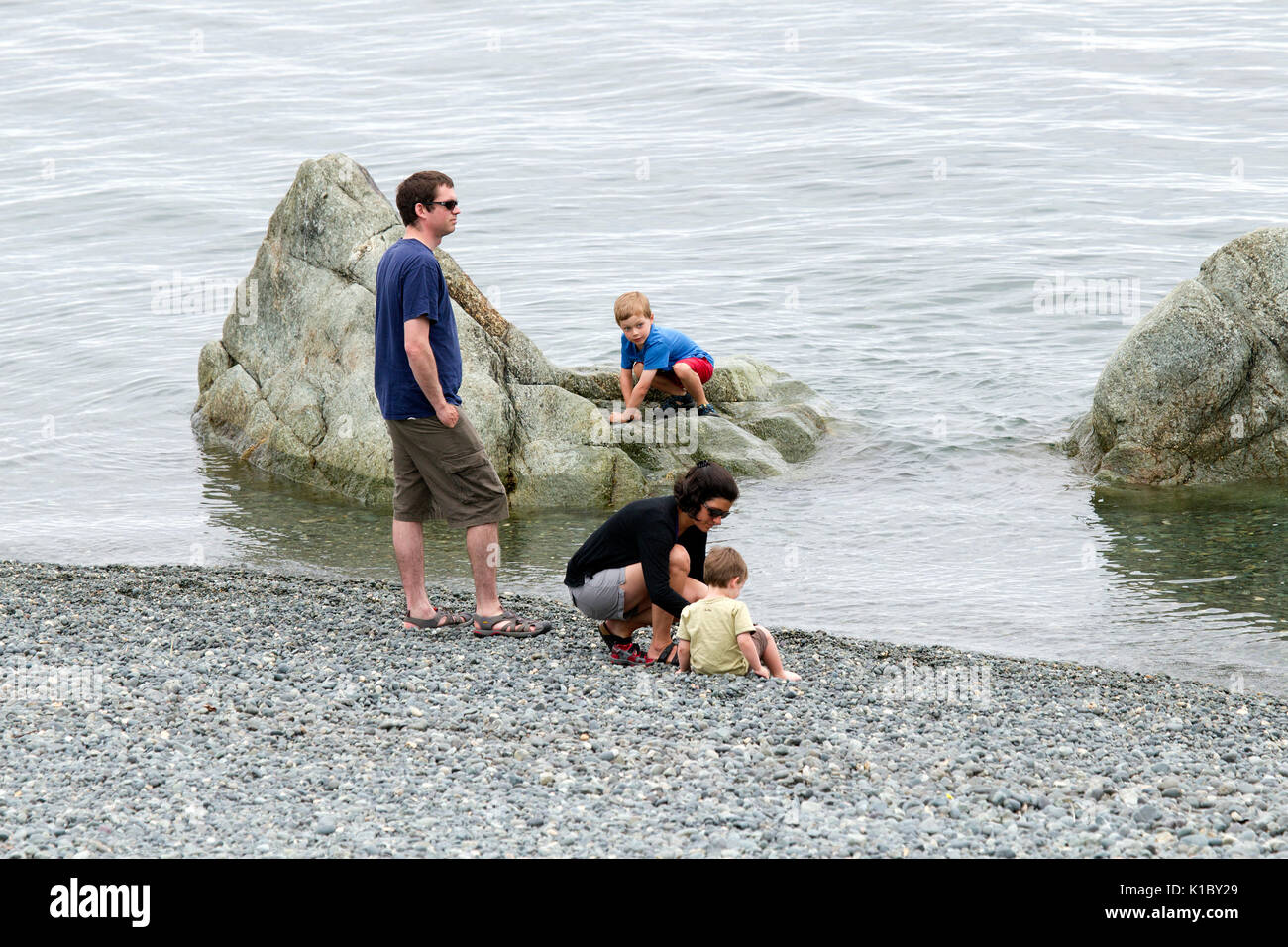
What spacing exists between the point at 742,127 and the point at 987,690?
26.0 metres

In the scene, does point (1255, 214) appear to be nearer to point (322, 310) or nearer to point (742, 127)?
point (742, 127)

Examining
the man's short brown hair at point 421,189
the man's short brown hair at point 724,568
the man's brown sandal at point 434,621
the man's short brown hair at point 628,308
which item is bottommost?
the man's brown sandal at point 434,621

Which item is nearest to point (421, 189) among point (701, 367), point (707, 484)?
point (707, 484)

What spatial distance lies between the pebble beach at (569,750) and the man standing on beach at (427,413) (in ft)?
0.99

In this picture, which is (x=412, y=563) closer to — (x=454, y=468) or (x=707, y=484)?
(x=454, y=468)

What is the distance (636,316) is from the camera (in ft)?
40.7

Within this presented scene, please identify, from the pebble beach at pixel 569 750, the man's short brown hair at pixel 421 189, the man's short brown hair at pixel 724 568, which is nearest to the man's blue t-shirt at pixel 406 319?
the man's short brown hair at pixel 421 189

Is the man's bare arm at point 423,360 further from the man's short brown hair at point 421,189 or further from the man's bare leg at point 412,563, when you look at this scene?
the man's bare leg at point 412,563

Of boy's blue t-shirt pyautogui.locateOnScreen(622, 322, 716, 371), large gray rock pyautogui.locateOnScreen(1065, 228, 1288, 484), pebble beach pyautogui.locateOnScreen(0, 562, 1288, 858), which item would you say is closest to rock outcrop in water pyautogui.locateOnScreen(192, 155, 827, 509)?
boy's blue t-shirt pyautogui.locateOnScreen(622, 322, 716, 371)

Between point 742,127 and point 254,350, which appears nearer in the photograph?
point 254,350

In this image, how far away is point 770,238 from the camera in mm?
23828

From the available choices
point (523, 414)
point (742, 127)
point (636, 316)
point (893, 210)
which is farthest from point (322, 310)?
point (742, 127)

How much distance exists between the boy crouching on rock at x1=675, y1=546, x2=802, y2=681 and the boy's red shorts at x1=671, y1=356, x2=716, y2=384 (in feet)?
19.6

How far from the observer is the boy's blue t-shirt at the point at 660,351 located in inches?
508
